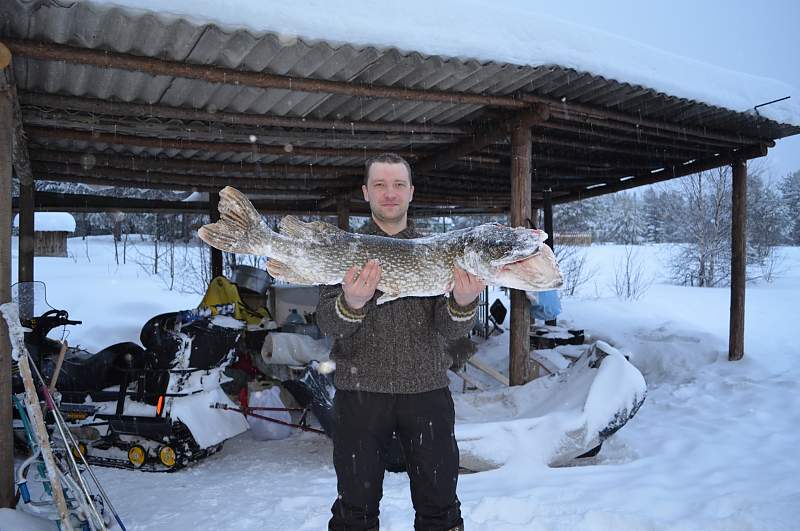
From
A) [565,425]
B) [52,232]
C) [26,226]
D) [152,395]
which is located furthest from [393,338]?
[52,232]

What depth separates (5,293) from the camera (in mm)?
3865

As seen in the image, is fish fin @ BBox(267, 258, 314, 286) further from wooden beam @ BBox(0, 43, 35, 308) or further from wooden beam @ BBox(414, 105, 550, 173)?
wooden beam @ BBox(414, 105, 550, 173)

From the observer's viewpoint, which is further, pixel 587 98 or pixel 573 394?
pixel 587 98

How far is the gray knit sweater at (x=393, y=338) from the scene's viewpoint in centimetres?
238

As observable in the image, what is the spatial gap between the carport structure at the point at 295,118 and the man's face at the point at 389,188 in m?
1.92

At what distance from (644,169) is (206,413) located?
8.43 meters

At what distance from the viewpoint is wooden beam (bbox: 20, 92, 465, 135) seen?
16.4 ft

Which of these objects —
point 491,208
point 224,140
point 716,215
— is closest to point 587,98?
point 224,140

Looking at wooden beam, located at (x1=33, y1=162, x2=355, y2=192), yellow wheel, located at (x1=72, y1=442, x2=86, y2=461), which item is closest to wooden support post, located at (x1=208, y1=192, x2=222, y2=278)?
wooden beam, located at (x1=33, y1=162, x2=355, y2=192)

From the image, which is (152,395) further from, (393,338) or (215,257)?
(215,257)

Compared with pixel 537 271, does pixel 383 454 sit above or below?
below

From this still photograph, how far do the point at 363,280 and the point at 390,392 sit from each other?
631mm

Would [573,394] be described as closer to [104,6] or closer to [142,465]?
[142,465]

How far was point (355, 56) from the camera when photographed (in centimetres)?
429
